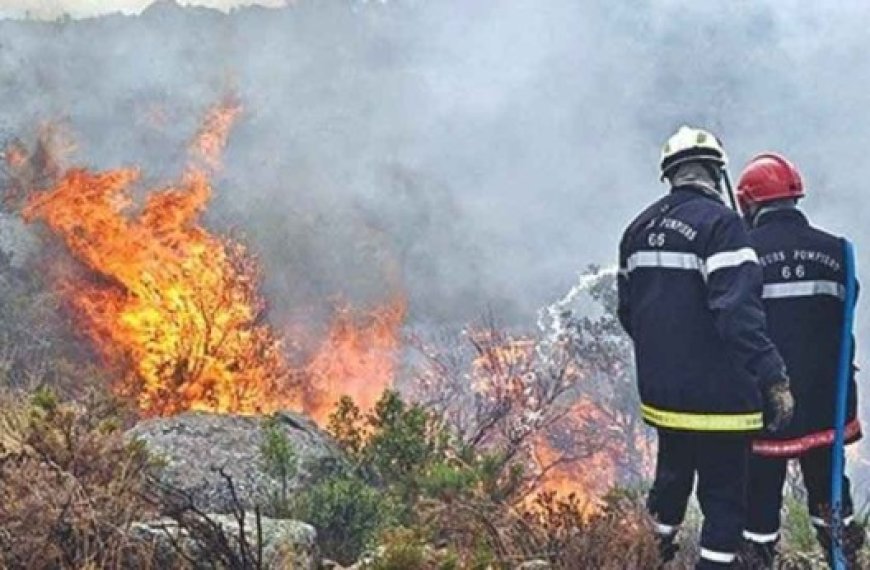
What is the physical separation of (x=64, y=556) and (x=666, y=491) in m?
2.21

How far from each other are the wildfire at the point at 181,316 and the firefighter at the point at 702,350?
32.2 feet

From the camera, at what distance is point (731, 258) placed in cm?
369

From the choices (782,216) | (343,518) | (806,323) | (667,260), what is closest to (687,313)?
(667,260)

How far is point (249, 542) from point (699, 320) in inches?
73.1

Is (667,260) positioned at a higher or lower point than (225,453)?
higher

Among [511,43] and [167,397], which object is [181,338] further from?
[511,43]

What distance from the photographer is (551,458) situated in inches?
874

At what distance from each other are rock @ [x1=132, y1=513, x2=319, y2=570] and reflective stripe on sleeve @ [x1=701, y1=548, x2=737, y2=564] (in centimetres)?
148

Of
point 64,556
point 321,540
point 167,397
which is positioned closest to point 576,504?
point 321,540

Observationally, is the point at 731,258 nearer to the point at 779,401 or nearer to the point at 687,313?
the point at 687,313

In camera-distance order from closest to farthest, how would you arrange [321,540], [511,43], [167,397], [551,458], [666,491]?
[666,491], [321,540], [167,397], [551,458], [511,43]

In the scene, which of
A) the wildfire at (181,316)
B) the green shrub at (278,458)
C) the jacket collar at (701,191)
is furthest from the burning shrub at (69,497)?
the wildfire at (181,316)

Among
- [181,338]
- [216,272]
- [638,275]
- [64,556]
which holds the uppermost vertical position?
[216,272]

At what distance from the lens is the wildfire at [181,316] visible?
14.6 m
